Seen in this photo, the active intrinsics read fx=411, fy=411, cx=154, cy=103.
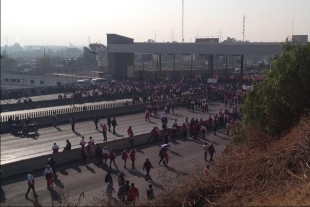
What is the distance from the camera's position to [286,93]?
14.2m

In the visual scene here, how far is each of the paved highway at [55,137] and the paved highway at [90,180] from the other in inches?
102

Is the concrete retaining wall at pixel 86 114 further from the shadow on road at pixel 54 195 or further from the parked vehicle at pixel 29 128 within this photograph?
the shadow on road at pixel 54 195

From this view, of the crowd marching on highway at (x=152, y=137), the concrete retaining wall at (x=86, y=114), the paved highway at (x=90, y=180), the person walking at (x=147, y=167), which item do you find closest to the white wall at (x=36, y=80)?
the concrete retaining wall at (x=86, y=114)

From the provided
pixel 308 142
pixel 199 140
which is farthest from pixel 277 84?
pixel 199 140

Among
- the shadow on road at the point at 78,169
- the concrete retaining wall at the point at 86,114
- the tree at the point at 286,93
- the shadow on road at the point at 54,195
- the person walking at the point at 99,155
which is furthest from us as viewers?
the concrete retaining wall at the point at 86,114

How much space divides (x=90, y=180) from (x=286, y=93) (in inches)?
303

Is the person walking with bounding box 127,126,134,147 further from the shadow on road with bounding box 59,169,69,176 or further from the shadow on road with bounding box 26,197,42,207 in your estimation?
the shadow on road with bounding box 26,197,42,207

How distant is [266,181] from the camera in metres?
10.9

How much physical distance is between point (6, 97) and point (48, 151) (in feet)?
68.5

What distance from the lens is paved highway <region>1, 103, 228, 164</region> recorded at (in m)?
19.8

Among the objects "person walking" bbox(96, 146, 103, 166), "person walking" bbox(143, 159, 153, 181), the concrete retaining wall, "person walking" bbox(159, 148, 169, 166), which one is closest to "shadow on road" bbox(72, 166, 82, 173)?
"person walking" bbox(96, 146, 103, 166)

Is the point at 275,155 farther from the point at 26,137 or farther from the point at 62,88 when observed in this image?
the point at 62,88

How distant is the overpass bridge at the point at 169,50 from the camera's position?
1793 inches

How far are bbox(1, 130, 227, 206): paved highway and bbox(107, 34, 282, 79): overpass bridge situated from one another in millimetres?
27819
